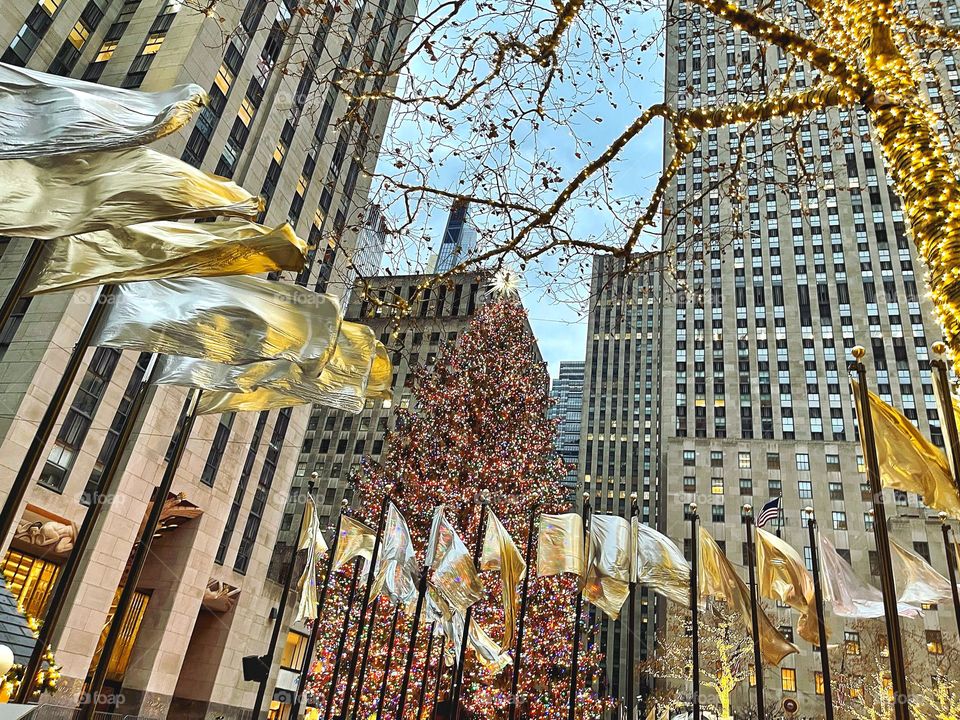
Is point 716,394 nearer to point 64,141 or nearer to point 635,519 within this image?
point 635,519

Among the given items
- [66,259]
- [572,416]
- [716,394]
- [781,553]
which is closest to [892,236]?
[716,394]

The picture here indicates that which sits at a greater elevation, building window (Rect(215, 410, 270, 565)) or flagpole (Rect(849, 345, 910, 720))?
building window (Rect(215, 410, 270, 565))

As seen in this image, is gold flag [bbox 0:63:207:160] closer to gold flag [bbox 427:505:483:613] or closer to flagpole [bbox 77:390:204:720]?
flagpole [bbox 77:390:204:720]

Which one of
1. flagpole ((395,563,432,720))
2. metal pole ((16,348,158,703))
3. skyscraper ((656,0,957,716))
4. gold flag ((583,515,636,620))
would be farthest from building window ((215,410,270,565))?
skyscraper ((656,0,957,716))

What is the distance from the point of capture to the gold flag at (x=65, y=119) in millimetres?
3357

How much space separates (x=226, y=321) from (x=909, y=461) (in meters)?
6.60

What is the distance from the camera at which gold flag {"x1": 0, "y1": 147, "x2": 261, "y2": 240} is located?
135 inches

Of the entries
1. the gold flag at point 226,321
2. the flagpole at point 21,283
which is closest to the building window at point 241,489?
the gold flag at point 226,321

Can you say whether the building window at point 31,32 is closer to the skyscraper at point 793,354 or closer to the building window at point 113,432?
the building window at point 113,432

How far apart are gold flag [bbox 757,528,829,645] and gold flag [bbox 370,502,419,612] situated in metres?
6.20

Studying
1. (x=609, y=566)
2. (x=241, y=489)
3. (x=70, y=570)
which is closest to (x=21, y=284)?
(x=70, y=570)

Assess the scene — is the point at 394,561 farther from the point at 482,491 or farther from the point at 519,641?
the point at 482,491

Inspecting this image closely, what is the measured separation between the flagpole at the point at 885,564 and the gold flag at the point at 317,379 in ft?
14.2

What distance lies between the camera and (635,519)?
10656mm
